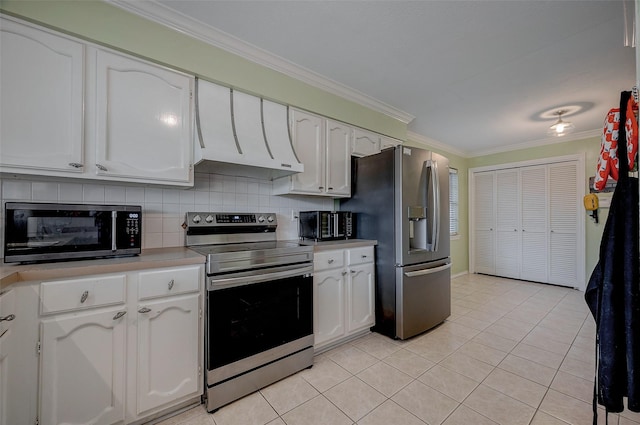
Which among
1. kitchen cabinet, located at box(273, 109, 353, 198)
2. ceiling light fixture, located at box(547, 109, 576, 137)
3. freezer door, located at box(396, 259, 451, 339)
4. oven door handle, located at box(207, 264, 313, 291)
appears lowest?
freezer door, located at box(396, 259, 451, 339)

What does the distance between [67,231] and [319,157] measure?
6.32 ft

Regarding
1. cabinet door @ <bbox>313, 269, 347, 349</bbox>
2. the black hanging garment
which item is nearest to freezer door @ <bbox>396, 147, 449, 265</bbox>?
cabinet door @ <bbox>313, 269, 347, 349</bbox>

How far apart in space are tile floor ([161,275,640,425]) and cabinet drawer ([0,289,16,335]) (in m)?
0.99

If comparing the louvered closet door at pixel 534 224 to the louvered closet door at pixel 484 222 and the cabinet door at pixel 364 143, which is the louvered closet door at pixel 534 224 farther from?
the cabinet door at pixel 364 143

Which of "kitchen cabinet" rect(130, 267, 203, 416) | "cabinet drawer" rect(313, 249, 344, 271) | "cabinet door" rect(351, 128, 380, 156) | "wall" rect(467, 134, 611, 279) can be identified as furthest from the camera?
"wall" rect(467, 134, 611, 279)

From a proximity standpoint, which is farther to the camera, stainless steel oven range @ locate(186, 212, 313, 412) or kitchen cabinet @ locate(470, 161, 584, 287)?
kitchen cabinet @ locate(470, 161, 584, 287)

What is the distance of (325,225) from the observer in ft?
8.38

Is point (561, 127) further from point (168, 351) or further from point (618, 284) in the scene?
point (168, 351)

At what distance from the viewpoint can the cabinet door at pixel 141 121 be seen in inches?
61.6

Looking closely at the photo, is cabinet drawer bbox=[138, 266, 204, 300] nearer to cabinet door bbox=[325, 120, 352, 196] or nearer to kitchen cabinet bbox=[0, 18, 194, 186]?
kitchen cabinet bbox=[0, 18, 194, 186]

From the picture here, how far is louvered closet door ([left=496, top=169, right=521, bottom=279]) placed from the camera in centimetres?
478

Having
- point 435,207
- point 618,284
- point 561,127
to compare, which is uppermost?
point 561,127

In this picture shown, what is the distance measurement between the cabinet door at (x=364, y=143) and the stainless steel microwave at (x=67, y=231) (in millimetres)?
2146

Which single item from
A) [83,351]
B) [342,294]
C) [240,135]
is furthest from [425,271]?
[83,351]
